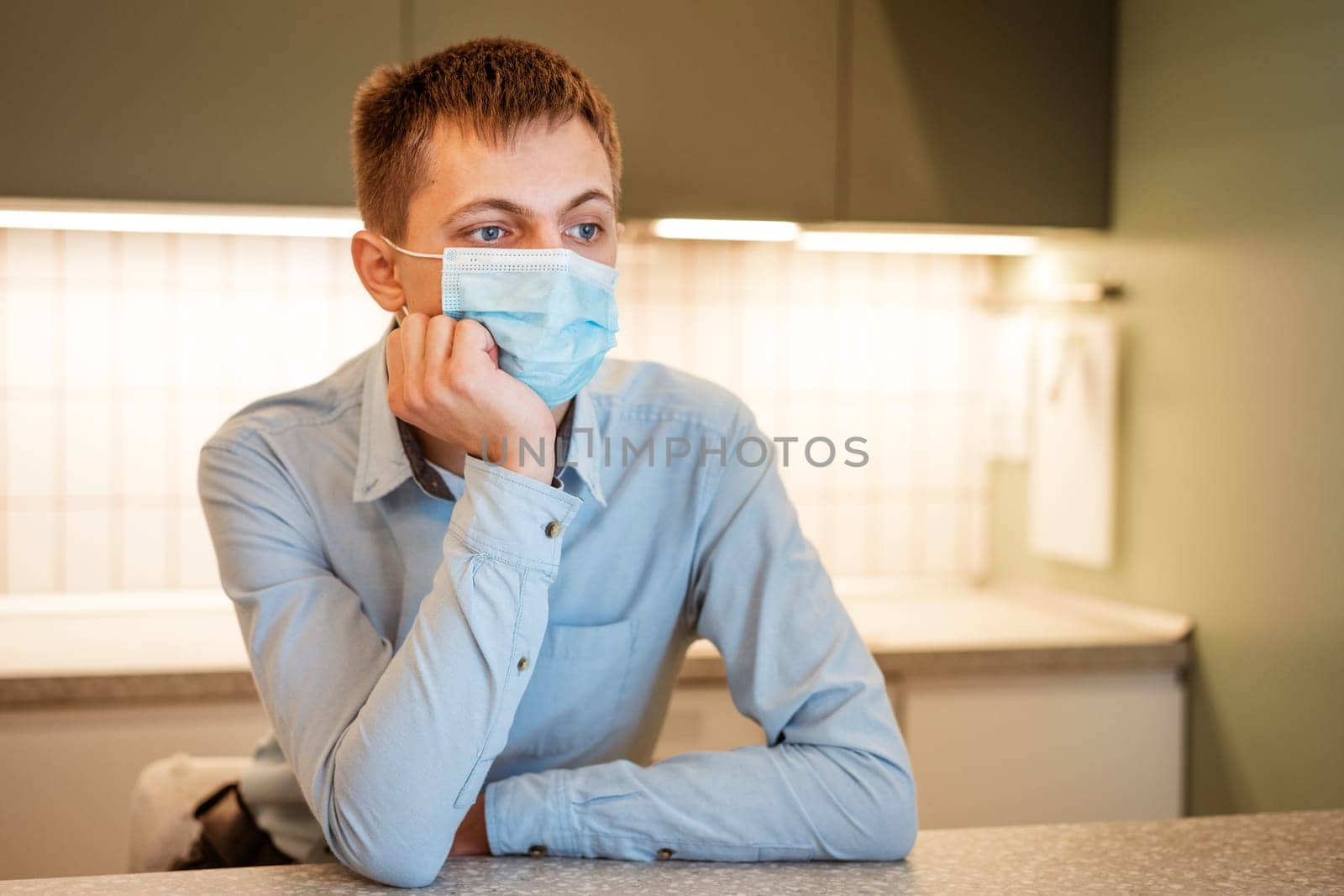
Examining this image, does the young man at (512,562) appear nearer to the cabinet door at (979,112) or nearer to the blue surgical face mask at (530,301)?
the blue surgical face mask at (530,301)

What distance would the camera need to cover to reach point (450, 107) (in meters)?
1.12

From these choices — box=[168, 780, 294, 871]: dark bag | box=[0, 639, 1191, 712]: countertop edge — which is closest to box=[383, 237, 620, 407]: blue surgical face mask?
box=[168, 780, 294, 871]: dark bag

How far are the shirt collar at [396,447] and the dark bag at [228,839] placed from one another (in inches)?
18.1

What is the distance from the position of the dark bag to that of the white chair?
2 centimetres

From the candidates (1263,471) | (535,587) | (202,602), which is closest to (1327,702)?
(1263,471)

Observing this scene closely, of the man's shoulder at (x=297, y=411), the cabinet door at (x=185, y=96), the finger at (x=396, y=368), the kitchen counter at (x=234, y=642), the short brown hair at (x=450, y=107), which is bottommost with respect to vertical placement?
the kitchen counter at (x=234, y=642)

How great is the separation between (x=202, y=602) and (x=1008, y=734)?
1568 mm

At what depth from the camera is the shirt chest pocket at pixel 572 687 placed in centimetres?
125

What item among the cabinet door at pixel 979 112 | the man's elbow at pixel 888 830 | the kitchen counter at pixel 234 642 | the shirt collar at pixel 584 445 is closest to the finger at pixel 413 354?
the shirt collar at pixel 584 445

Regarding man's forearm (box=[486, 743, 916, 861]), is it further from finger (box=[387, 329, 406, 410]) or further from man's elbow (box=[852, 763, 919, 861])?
finger (box=[387, 329, 406, 410])

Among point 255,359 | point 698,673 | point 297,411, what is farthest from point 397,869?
point 255,359

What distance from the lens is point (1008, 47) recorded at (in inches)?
92.0

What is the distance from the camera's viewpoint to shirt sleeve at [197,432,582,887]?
0.93m

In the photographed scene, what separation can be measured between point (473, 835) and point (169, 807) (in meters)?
0.57
